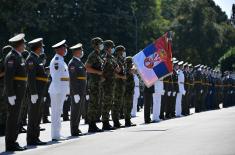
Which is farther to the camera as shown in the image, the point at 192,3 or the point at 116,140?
the point at 192,3

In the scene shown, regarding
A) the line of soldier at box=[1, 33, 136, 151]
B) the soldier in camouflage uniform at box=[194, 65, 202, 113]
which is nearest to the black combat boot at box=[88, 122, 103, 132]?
the line of soldier at box=[1, 33, 136, 151]

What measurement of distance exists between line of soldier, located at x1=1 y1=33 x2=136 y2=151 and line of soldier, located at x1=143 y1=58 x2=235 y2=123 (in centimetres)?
132

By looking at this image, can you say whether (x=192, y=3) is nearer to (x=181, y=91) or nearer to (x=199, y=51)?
(x=199, y=51)

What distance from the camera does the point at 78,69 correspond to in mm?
15703

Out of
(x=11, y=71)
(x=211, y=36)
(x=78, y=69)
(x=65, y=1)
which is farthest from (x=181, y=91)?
(x=211, y=36)

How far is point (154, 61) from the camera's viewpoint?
2114 centimetres

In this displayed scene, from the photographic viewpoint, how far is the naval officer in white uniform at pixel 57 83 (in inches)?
590

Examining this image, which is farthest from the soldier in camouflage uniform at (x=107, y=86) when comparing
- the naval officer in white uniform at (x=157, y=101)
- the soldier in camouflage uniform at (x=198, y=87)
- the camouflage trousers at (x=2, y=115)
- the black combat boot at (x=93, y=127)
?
the soldier in camouflage uniform at (x=198, y=87)

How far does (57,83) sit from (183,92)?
1094 cm

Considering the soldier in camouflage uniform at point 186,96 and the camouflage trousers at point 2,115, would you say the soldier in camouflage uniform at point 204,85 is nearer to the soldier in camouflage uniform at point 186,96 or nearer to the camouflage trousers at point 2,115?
the soldier in camouflage uniform at point 186,96

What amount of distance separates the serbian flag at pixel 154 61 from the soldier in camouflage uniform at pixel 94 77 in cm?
382

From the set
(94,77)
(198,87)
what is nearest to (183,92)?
(198,87)

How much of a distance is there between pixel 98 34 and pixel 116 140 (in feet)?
127

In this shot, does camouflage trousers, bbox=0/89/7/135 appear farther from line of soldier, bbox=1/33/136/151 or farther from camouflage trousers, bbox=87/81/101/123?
camouflage trousers, bbox=87/81/101/123
